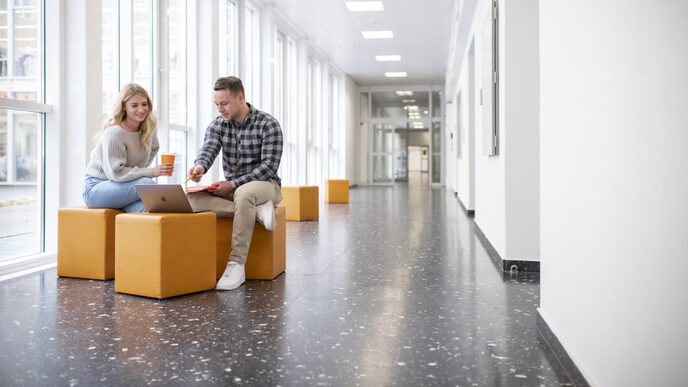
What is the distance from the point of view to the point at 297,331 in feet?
8.61

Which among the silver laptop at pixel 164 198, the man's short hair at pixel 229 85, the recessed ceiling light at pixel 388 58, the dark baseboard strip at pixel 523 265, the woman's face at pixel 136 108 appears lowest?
the dark baseboard strip at pixel 523 265

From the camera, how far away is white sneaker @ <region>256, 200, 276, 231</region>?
3.71 metres

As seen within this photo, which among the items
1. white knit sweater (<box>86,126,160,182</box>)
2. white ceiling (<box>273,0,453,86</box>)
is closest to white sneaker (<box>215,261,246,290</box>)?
white knit sweater (<box>86,126,160,182</box>)

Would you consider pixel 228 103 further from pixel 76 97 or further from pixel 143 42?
pixel 143 42

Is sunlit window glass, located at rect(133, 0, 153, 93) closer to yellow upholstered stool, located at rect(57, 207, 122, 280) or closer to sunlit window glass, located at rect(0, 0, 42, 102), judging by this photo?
sunlit window glass, located at rect(0, 0, 42, 102)

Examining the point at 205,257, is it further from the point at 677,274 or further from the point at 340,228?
Answer: the point at 340,228

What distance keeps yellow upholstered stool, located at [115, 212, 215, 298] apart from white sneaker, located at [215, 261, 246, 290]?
0.37 feet

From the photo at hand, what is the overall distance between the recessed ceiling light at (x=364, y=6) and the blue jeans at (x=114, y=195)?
26.3 ft

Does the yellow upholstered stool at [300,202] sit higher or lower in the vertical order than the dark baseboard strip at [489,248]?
higher

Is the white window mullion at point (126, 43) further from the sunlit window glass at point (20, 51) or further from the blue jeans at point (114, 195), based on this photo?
the blue jeans at point (114, 195)

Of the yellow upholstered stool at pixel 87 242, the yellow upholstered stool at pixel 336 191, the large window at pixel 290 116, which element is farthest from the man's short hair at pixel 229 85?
the large window at pixel 290 116

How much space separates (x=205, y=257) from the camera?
11.4 feet

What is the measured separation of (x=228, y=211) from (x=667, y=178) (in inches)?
115

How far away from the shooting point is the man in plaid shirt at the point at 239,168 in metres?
3.64
